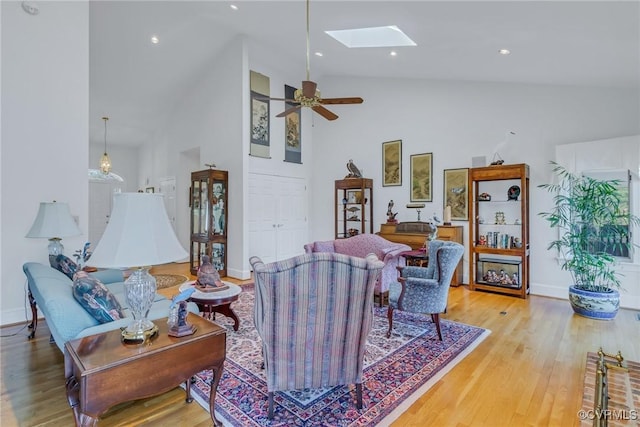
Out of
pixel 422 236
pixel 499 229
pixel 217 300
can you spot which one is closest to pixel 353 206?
pixel 422 236

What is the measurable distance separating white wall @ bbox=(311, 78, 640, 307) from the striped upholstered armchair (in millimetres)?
4193

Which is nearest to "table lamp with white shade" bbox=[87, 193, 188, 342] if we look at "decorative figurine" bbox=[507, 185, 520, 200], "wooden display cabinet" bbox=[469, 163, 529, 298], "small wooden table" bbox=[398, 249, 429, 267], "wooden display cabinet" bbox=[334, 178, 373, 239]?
"small wooden table" bbox=[398, 249, 429, 267]

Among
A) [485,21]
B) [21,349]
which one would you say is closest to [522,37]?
[485,21]

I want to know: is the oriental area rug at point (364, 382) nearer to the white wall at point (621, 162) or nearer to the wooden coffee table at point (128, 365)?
the wooden coffee table at point (128, 365)

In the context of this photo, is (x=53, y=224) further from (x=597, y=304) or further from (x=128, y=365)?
(x=597, y=304)

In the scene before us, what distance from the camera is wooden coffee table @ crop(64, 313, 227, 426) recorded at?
1.42 metres

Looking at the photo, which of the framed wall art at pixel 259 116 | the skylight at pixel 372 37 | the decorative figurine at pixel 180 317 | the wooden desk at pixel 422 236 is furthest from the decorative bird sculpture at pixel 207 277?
the skylight at pixel 372 37

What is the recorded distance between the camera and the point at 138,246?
155 centimetres

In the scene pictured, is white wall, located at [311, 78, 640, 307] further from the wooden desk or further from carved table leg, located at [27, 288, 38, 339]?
carved table leg, located at [27, 288, 38, 339]

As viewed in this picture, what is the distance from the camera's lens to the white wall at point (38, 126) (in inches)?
145

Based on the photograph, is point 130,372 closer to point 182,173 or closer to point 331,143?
point 331,143

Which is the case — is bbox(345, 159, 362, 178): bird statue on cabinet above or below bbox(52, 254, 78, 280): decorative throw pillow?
above

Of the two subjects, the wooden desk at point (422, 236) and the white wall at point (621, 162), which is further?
the wooden desk at point (422, 236)

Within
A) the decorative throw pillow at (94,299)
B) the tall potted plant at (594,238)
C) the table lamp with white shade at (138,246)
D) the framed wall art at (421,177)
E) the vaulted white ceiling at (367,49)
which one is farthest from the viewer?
the framed wall art at (421,177)
